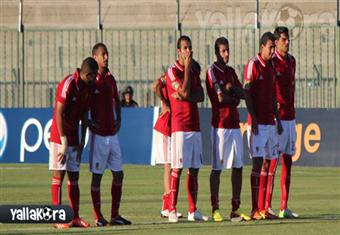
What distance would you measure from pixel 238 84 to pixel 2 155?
1624cm

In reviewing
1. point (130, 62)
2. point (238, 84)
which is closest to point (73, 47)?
point (130, 62)

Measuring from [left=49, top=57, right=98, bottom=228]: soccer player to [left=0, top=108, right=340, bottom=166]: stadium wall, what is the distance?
14.1m

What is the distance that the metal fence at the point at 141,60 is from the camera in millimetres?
37625

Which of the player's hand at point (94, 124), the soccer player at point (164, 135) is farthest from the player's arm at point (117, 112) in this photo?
the soccer player at point (164, 135)

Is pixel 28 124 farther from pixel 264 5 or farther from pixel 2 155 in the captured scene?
pixel 264 5

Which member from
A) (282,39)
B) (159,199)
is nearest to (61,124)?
(282,39)

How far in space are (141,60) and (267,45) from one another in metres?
22.8

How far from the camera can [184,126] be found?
18109mm

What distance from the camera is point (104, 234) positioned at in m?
16.2

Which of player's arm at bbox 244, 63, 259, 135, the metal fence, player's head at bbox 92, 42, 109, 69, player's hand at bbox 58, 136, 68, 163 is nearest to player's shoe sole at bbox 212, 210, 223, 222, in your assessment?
player's arm at bbox 244, 63, 259, 135

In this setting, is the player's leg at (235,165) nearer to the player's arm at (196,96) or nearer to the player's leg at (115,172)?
the player's arm at (196,96)

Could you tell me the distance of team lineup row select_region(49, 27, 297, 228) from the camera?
57.3 ft

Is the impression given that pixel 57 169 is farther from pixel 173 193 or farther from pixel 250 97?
pixel 250 97

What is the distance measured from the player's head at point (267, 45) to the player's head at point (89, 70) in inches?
105
